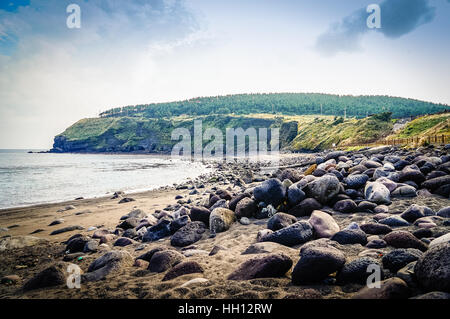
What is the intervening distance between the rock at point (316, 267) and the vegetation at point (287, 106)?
5279 inches

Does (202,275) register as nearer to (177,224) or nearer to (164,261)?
(164,261)

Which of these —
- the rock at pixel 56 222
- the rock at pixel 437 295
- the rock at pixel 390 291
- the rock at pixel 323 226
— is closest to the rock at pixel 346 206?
the rock at pixel 323 226

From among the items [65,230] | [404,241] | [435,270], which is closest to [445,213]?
[404,241]

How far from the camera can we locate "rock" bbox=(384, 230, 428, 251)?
3045 millimetres

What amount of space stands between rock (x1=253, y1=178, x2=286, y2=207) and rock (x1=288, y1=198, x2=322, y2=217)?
1.57 feet

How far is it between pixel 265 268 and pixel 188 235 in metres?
2.84

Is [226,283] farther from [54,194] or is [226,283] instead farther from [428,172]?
[54,194]

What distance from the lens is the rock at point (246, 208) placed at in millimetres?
6068

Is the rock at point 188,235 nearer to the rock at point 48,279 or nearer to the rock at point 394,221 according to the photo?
the rock at point 48,279

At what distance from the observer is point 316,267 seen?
2.55 meters

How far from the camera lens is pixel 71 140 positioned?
140125 mm

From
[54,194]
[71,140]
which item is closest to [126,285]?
[54,194]

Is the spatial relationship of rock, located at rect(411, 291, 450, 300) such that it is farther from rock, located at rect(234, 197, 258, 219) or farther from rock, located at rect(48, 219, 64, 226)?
rock, located at rect(48, 219, 64, 226)

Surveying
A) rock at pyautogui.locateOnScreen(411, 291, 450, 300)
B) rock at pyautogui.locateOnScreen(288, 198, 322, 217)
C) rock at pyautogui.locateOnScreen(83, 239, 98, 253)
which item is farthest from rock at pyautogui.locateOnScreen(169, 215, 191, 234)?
rock at pyautogui.locateOnScreen(411, 291, 450, 300)
